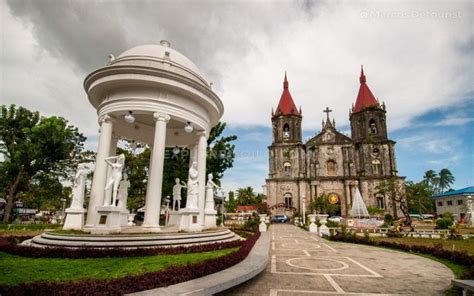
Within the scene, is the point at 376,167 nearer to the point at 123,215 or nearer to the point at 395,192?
the point at 395,192

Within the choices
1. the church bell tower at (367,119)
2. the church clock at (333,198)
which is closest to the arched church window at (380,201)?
the church clock at (333,198)

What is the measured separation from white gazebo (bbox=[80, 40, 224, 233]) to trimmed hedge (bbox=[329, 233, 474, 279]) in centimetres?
837

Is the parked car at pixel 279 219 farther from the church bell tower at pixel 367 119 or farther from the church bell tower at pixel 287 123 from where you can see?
the church bell tower at pixel 367 119

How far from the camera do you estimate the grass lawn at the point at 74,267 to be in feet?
15.4

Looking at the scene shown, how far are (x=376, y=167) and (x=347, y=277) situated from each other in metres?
42.0

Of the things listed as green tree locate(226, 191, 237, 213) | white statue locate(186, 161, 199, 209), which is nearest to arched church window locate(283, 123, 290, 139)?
green tree locate(226, 191, 237, 213)

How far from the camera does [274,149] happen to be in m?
45.1

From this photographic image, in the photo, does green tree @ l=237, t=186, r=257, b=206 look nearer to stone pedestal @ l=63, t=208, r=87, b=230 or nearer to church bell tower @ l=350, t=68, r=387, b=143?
church bell tower @ l=350, t=68, r=387, b=143

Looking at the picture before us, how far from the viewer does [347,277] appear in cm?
602

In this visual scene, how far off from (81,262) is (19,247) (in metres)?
2.68

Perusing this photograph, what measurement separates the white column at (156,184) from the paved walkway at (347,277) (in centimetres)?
418

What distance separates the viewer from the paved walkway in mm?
5000

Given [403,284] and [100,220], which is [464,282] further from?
[100,220]

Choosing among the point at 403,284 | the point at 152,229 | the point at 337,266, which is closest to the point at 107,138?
the point at 152,229
